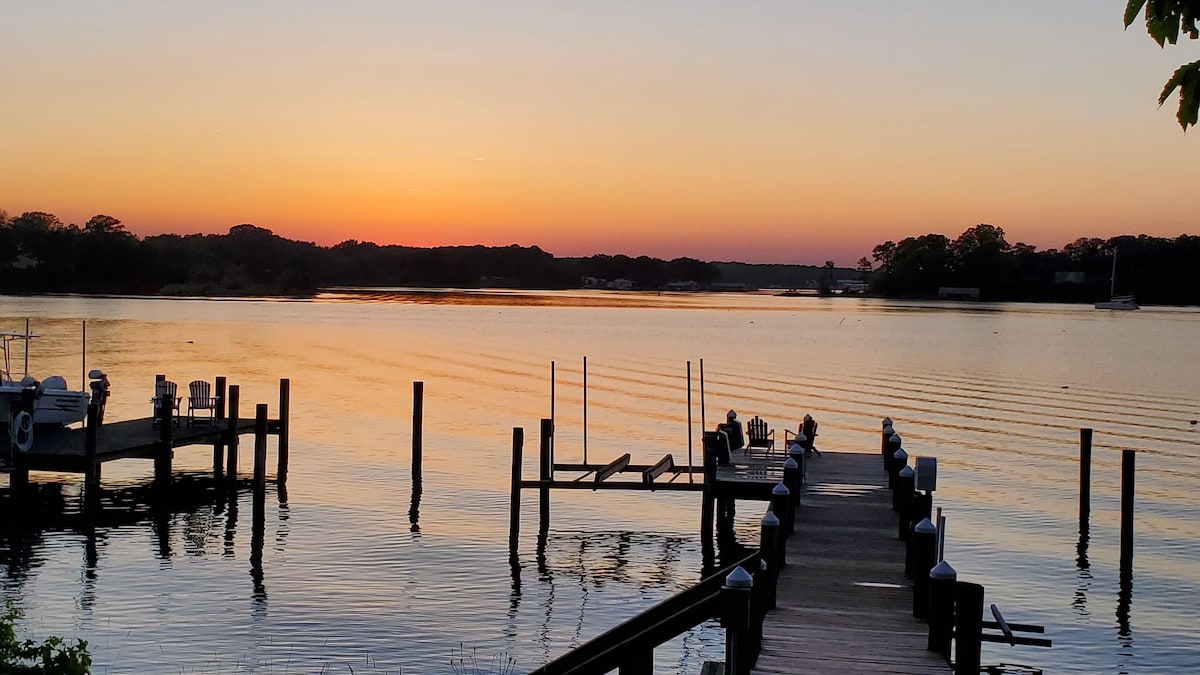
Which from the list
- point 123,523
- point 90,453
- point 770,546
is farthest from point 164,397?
point 770,546

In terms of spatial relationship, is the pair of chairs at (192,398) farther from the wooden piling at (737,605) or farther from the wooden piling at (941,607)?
the wooden piling at (941,607)

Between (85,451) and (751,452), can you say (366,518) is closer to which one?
(85,451)

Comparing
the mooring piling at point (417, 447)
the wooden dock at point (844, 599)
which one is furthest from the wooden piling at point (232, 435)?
the wooden dock at point (844, 599)

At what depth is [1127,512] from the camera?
912 inches

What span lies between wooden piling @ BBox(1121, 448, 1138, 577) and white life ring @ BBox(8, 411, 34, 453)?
22.5 m

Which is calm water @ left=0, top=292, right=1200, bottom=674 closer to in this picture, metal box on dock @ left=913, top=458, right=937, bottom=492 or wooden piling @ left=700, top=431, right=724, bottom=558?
wooden piling @ left=700, top=431, right=724, bottom=558

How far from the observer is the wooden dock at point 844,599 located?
11125 millimetres

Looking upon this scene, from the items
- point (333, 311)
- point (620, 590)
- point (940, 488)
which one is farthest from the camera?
point (333, 311)

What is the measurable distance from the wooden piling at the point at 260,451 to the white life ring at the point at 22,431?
473cm

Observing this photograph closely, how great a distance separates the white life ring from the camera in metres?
25.9

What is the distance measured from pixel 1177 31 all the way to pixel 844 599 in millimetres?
9466

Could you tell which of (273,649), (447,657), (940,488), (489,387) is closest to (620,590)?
(447,657)

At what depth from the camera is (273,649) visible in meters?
17.5

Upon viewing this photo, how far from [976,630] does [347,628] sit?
35.8 feet
